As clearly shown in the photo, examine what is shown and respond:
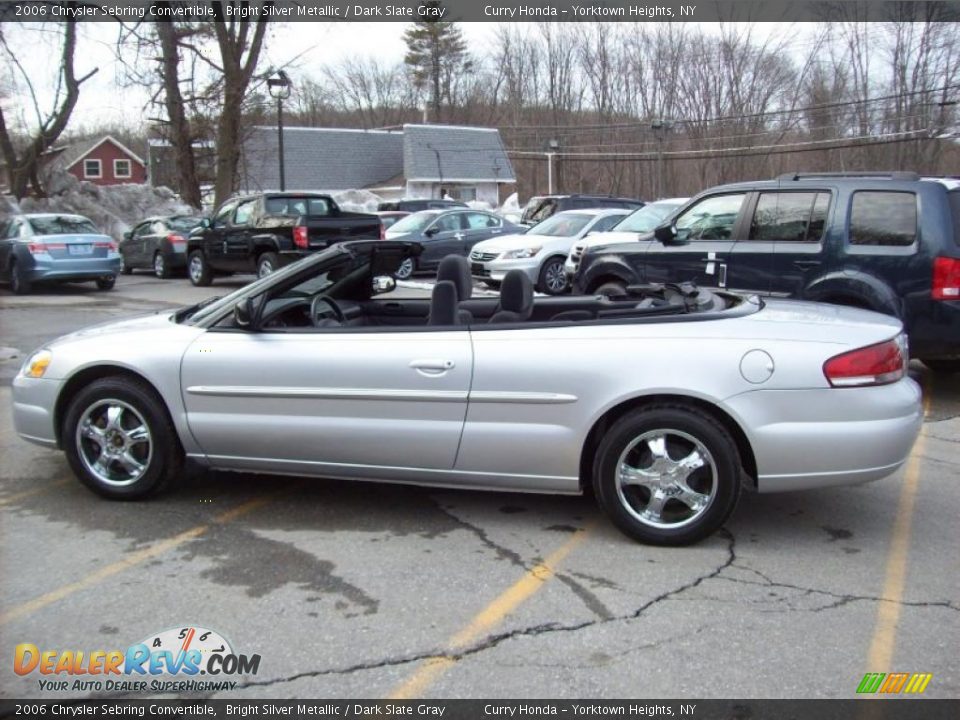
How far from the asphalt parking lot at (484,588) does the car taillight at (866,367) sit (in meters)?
0.84

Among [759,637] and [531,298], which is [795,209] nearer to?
[531,298]

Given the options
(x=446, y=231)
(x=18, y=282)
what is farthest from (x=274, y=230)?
(x=18, y=282)

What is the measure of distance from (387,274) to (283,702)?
128 inches

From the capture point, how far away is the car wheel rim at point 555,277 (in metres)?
15.2

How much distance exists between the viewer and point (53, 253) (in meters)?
16.4

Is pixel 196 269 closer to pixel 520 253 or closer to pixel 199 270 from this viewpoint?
pixel 199 270

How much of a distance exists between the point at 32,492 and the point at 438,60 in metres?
59.2

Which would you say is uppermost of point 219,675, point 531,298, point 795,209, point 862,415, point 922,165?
point 922,165

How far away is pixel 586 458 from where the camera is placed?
13.8ft

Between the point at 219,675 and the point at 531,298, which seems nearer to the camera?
the point at 219,675

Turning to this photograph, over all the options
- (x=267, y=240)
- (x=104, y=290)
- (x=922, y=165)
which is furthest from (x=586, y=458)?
(x=922, y=165)

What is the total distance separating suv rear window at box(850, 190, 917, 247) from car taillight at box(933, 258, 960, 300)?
310 millimetres

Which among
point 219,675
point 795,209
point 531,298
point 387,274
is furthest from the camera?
point 795,209

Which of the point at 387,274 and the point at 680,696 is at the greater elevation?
the point at 387,274
